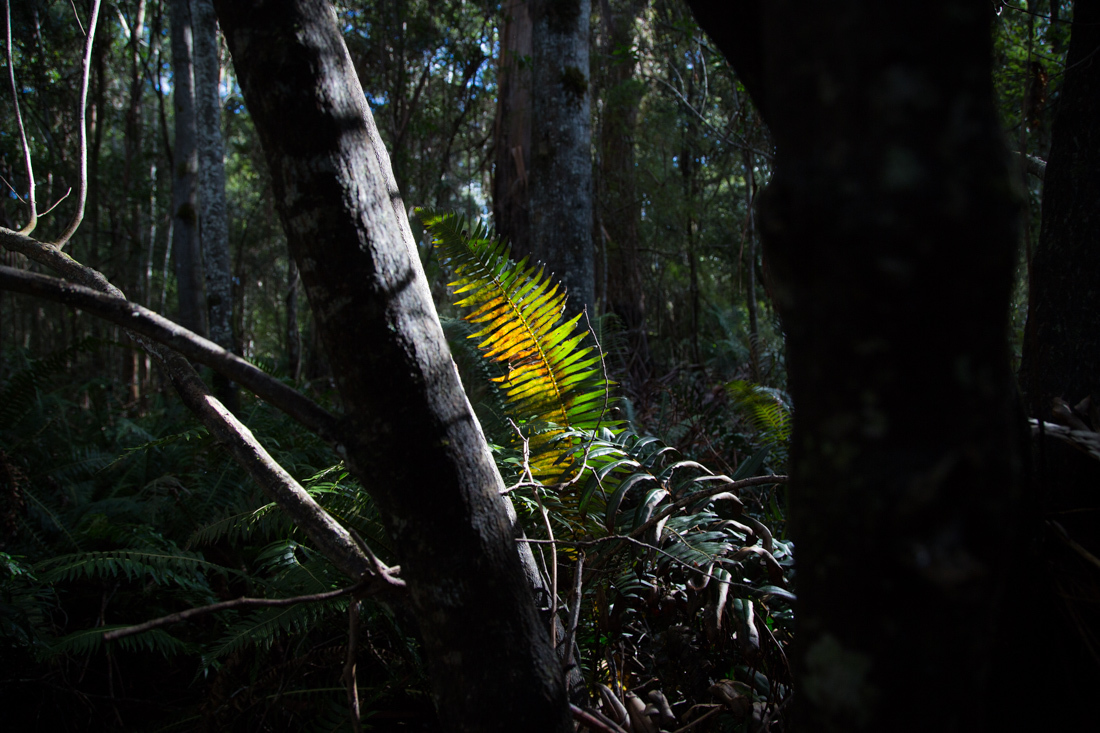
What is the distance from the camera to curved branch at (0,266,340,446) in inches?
45.6

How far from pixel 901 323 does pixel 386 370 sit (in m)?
0.81

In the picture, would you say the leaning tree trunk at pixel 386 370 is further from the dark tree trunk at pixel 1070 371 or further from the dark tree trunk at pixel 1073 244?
Result: the dark tree trunk at pixel 1073 244

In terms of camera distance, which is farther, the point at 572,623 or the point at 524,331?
the point at 524,331

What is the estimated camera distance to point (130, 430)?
4391 mm

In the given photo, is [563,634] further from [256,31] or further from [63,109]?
[63,109]

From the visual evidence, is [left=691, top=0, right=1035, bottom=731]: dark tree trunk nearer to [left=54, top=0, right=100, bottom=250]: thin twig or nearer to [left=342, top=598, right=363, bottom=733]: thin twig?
[left=342, top=598, right=363, bottom=733]: thin twig

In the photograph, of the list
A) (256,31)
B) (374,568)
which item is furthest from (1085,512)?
(256,31)

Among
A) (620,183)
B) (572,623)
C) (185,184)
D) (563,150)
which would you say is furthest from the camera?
(620,183)

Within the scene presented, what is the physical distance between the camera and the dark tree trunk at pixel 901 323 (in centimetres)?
61

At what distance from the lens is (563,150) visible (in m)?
4.45

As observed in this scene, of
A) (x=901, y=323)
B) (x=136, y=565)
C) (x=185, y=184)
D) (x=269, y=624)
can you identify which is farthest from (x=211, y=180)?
(x=901, y=323)

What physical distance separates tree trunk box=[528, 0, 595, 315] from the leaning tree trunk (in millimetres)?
3182

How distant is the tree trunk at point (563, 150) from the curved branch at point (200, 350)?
3186 mm

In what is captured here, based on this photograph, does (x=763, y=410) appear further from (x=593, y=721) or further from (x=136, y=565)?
(x=136, y=565)
